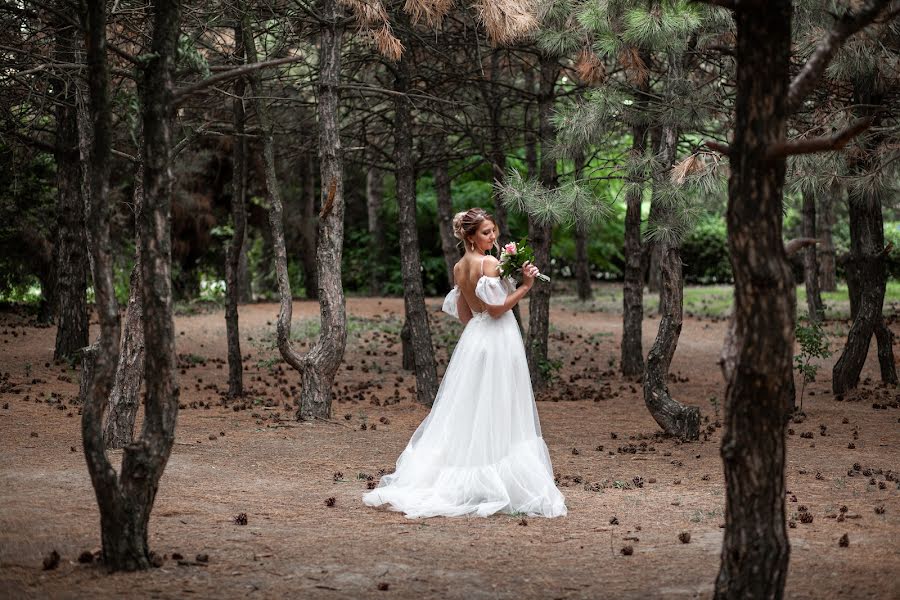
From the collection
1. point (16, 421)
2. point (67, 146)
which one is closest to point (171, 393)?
point (16, 421)

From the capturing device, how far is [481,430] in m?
7.15

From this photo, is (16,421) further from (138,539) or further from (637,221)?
(637,221)

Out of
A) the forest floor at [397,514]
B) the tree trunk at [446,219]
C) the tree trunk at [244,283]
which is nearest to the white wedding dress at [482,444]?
the forest floor at [397,514]

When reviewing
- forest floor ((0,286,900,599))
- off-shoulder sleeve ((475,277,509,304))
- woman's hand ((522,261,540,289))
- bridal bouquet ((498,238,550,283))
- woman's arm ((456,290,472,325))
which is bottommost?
forest floor ((0,286,900,599))

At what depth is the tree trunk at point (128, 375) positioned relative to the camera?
8.30 metres

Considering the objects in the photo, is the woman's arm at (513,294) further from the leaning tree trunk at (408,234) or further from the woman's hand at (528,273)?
the leaning tree trunk at (408,234)

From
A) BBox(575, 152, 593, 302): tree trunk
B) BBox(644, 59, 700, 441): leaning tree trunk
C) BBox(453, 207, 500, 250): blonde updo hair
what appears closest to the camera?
BBox(453, 207, 500, 250): blonde updo hair

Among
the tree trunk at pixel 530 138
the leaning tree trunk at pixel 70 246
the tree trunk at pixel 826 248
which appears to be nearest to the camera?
the tree trunk at pixel 530 138

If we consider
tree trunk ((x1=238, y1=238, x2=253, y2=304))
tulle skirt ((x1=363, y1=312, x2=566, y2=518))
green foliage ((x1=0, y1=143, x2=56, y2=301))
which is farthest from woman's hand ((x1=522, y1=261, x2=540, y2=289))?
tree trunk ((x1=238, y1=238, x2=253, y2=304))

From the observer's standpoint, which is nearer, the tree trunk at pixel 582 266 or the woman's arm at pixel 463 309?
the woman's arm at pixel 463 309

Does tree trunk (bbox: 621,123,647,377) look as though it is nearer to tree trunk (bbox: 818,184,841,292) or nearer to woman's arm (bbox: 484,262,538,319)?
woman's arm (bbox: 484,262,538,319)

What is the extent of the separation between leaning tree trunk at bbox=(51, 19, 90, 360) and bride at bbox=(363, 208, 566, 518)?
28.4 ft

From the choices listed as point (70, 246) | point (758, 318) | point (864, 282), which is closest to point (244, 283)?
point (70, 246)

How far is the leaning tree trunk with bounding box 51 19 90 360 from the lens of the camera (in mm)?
14172
